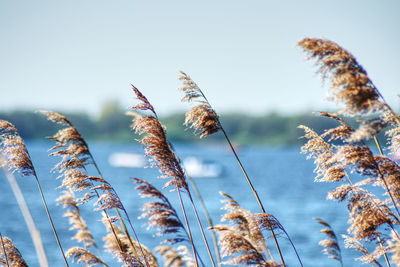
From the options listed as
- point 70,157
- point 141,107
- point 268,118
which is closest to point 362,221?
point 141,107

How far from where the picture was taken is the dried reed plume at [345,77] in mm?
3562

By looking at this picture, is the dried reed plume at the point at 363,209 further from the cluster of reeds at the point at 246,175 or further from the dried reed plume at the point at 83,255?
the dried reed plume at the point at 83,255

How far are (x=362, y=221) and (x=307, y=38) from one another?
2.00 metres

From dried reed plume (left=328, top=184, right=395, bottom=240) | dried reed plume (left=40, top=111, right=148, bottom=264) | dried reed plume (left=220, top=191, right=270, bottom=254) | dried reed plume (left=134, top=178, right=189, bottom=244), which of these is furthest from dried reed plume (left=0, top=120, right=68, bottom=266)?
dried reed plume (left=328, top=184, right=395, bottom=240)

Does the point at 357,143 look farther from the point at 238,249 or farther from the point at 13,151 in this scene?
the point at 13,151

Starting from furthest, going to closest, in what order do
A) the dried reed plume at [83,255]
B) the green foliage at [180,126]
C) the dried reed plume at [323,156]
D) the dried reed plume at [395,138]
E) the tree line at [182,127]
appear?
the green foliage at [180,126]
the tree line at [182,127]
the dried reed plume at [83,255]
the dried reed plume at [323,156]
the dried reed plume at [395,138]

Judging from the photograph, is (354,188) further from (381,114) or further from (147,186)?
(147,186)

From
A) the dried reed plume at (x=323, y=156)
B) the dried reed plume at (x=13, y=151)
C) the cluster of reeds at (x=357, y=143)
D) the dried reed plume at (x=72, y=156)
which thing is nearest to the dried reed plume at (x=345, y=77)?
the cluster of reeds at (x=357, y=143)

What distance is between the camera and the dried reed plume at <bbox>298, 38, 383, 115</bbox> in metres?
3.56

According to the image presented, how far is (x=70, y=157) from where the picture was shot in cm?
462

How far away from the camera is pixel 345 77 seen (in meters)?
3.60

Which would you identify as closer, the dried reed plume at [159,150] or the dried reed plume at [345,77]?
the dried reed plume at [345,77]

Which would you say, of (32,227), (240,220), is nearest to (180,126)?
(240,220)

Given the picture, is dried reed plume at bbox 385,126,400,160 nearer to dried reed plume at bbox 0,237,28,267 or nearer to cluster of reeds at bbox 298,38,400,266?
cluster of reeds at bbox 298,38,400,266
